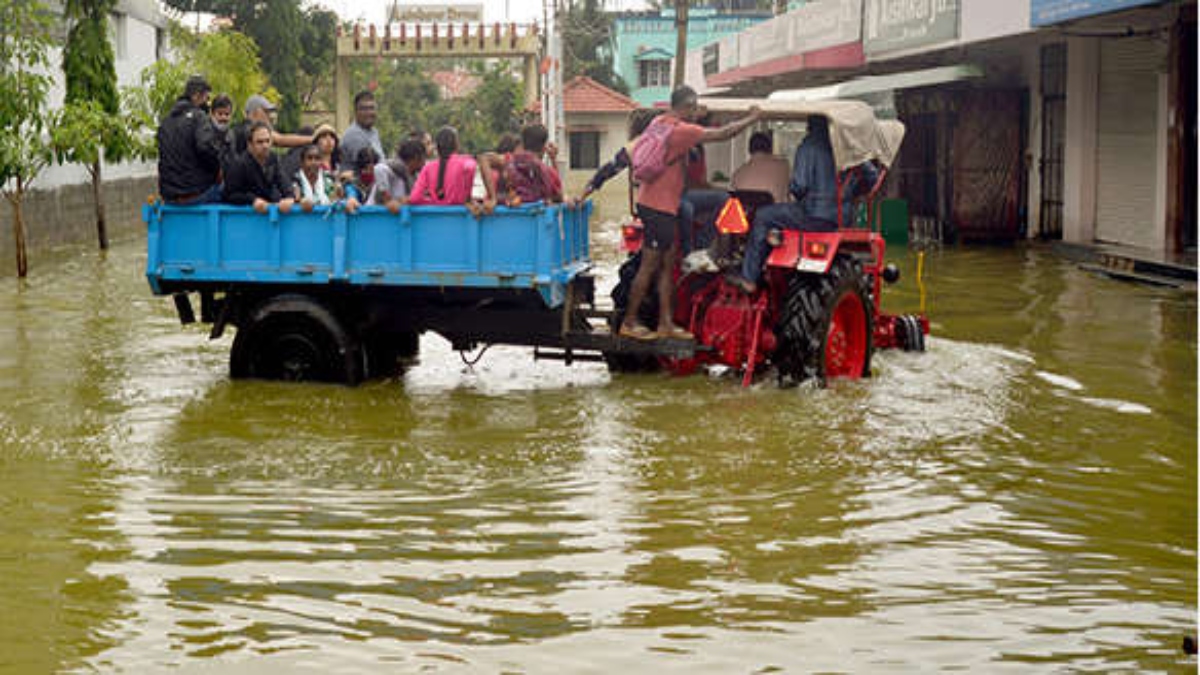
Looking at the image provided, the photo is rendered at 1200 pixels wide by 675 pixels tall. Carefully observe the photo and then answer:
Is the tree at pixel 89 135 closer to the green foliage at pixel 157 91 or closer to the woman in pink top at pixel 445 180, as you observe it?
the green foliage at pixel 157 91

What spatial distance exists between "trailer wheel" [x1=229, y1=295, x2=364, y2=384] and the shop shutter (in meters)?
12.6

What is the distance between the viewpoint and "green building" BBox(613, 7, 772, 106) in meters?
62.2

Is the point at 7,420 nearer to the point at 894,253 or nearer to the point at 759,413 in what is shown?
the point at 759,413

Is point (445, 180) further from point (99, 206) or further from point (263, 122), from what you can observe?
point (99, 206)

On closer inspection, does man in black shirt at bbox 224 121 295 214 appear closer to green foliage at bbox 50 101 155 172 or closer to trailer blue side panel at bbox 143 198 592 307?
trailer blue side panel at bbox 143 198 592 307

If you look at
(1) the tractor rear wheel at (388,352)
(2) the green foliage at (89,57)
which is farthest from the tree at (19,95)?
(1) the tractor rear wheel at (388,352)

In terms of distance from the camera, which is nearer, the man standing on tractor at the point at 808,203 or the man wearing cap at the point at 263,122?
the man standing on tractor at the point at 808,203

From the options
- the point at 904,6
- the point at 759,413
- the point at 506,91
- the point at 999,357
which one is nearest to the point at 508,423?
the point at 759,413

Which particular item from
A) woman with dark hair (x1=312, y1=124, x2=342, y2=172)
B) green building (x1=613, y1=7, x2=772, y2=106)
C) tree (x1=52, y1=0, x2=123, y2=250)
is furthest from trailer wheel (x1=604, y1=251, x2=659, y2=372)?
green building (x1=613, y1=7, x2=772, y2=106)

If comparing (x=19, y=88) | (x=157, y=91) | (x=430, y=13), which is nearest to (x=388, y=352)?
(x=19, y=88)

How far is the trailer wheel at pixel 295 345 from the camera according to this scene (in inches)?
414

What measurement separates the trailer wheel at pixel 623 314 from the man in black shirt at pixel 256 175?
2.36 meters

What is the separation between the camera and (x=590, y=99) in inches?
2172

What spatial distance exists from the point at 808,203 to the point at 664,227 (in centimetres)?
99
